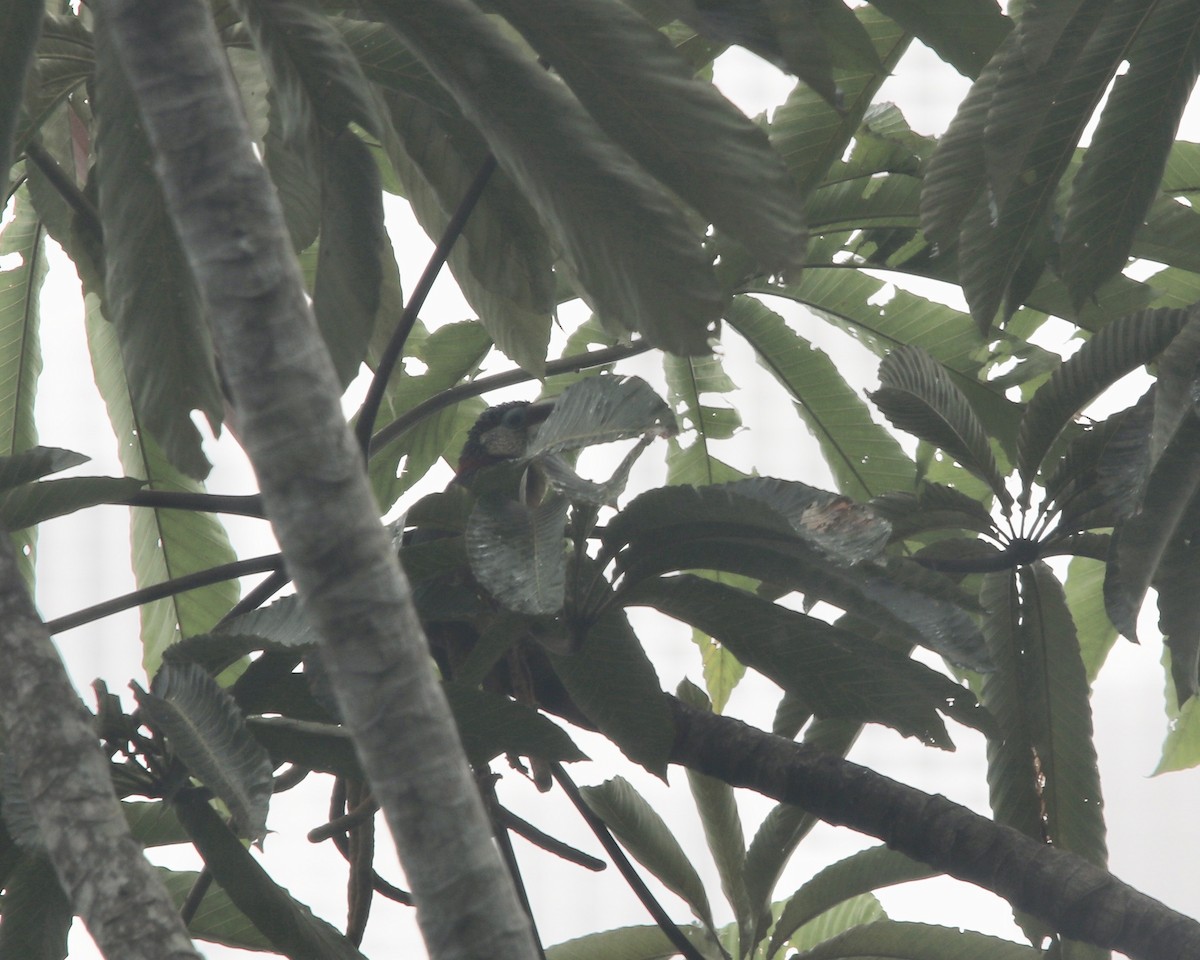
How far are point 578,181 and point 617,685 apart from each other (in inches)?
23.5

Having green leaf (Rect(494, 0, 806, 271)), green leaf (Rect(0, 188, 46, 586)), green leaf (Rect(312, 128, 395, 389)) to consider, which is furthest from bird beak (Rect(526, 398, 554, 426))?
green leaf (Rect(494, 0, 806, 271))

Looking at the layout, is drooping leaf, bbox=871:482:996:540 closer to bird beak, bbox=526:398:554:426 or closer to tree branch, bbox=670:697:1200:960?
tree branch, bbox=670:697:1200:960

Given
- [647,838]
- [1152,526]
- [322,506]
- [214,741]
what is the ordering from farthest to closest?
[647,838] → [1152,526] → [214,741] → [322,506]

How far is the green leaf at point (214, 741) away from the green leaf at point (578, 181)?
0.60 meters

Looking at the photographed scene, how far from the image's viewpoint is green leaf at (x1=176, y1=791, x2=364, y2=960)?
132cm

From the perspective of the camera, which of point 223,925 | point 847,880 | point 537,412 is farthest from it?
point 537,412

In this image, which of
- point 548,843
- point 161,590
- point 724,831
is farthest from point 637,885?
point 161,590

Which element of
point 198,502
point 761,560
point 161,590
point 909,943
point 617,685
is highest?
point 198,502

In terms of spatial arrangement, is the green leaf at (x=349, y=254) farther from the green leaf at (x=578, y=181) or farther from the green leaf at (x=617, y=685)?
the green leaf at (x=617, y=685)

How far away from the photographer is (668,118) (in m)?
1.21

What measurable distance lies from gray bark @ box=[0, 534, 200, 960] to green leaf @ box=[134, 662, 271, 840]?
0.14 m

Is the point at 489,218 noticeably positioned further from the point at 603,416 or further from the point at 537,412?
the point at 537,412

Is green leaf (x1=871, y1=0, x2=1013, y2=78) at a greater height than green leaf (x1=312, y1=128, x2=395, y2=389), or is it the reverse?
green leaf (x1=871, y1=0, x2=1013, y2=78)

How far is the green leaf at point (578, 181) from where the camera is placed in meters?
1.24
